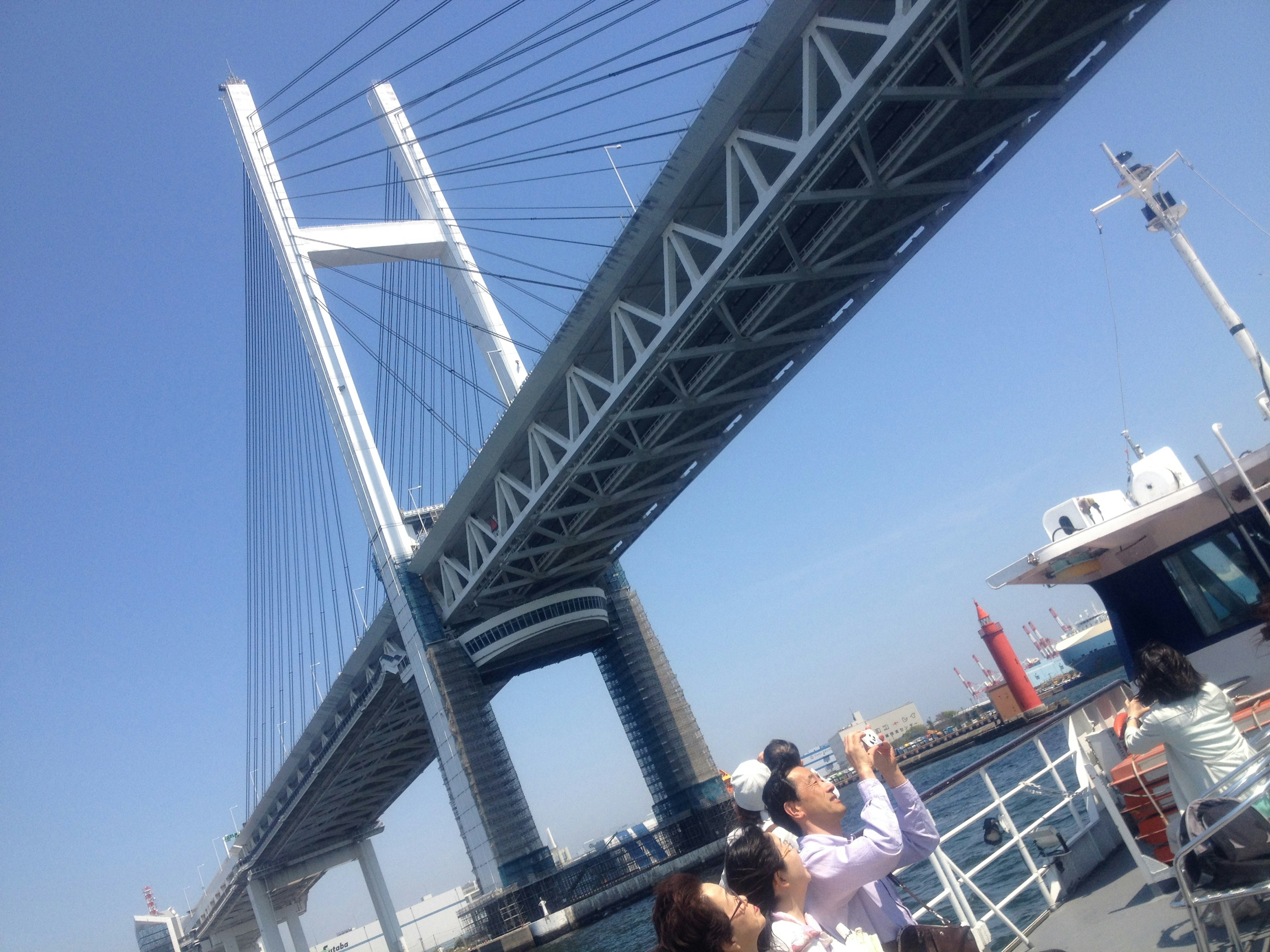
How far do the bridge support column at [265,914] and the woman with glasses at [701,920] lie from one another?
55.3 m

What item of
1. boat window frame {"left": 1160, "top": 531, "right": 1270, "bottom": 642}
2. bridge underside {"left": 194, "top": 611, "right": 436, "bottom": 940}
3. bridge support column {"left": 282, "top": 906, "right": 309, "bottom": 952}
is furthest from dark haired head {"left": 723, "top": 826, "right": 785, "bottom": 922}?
bridge support column {"left": 282, "top": 906, "right": 309, "bottom": 952}

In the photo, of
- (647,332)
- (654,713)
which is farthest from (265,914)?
(647,332)

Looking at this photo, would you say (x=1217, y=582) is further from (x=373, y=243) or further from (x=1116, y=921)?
(x=373, y=243)

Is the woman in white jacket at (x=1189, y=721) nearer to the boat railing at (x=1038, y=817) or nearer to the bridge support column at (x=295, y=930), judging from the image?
the boat railing at (x=1038, y=817)

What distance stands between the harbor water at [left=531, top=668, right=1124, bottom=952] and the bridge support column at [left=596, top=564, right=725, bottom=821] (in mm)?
2857

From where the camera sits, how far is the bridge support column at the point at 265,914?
49.6m

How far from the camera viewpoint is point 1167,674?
3.73m

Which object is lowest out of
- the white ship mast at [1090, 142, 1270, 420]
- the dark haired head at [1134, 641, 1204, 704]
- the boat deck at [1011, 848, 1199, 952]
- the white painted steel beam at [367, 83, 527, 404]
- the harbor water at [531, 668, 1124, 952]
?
the harbor water at [531, 668, 1124, 952]

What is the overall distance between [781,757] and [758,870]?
1.48ft

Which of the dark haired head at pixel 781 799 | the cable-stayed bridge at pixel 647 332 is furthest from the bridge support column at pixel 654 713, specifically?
the dark haired head at pixel 781 799

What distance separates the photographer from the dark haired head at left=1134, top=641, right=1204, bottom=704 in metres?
3.72

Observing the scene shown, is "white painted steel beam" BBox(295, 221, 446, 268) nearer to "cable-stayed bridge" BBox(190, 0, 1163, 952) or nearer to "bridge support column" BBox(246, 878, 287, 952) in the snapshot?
"cable-stayed bridge" BBox(190, 0, 1163, 952)

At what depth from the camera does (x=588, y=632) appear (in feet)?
95.2

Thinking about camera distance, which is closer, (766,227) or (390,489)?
(766,227)
